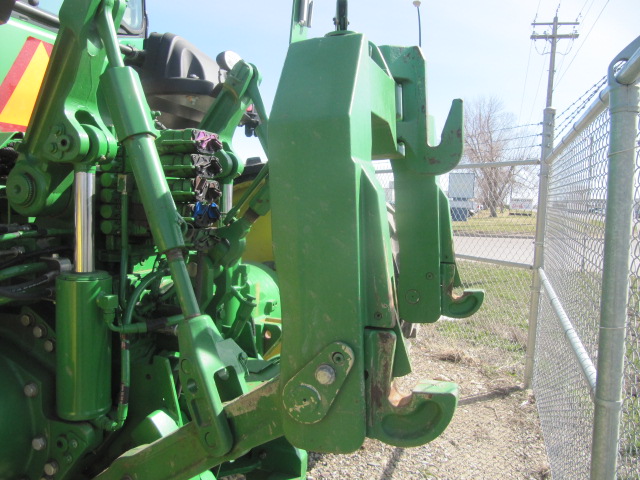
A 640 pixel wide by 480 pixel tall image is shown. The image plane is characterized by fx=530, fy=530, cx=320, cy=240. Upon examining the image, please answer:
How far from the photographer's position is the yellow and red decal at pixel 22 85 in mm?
2367

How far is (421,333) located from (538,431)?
2280mm

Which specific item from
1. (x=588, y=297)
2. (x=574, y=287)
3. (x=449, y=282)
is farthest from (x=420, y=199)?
(x=574, y=287)

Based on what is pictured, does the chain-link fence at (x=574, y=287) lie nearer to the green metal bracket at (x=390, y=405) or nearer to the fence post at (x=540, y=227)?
the fence post at (x=540, y=227)

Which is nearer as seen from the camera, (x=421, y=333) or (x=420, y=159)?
(x=420, y=159)

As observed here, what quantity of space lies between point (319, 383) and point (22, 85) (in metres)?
2.03

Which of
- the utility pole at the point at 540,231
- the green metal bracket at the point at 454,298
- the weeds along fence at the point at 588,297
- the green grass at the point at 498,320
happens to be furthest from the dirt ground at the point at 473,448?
the green metal bracket at the point at 454,298

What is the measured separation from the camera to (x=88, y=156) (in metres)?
1.91

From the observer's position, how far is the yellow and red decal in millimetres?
2367

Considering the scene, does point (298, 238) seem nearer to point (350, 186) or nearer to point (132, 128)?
point (350, 186)

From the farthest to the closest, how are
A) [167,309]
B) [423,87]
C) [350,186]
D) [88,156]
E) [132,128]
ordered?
1. [167,309]
2. [423,87]
3. [88,156]
4. [132,128]
5. [350,186]

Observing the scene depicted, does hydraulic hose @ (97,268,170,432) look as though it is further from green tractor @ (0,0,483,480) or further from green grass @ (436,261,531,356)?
green grass @ (436,261,531,356)

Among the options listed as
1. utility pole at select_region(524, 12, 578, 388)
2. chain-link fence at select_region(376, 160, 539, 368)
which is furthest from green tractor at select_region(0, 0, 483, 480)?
chain-link fence at select_region(376, 160, 539, 368)

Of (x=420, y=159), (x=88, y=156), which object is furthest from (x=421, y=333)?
(x=88, y=156)

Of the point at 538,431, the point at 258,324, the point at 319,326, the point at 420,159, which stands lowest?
the point at 538,431
